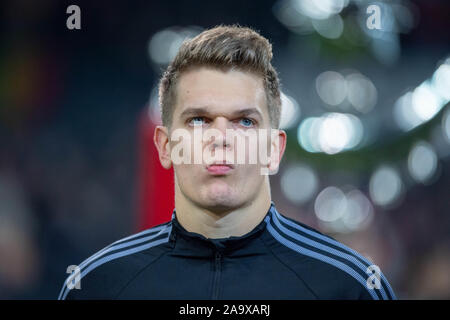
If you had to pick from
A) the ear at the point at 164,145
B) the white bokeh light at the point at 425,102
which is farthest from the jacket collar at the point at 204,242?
the white bokeh light at the point at 425,102

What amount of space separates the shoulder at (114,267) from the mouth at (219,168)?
405 millimetres

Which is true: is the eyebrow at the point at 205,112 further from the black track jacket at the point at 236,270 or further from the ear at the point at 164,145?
the black track jacket at the point at 236,270

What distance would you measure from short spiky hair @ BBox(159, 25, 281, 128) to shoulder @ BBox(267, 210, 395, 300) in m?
0.47

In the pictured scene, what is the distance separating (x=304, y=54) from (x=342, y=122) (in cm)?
Answer: 110

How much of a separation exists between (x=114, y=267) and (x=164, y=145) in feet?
1.75

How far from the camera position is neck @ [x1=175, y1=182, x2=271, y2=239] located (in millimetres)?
1876

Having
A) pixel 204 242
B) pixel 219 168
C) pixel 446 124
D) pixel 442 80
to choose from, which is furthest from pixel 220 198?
pixel 446 124

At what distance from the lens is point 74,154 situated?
5.72 metres

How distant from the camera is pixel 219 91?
1.83 m

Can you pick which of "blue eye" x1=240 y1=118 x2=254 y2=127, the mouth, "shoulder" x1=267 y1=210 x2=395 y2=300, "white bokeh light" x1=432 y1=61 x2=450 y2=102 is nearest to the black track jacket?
"shoulder" x1=267 y1=210 x2=395 y2=300

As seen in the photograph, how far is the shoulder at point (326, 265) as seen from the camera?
182cm
